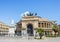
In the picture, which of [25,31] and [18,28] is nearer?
A: [25,31]

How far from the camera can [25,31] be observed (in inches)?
2975

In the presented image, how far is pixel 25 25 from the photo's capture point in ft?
249

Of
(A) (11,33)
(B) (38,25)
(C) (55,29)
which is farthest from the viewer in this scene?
(B) (38,25)

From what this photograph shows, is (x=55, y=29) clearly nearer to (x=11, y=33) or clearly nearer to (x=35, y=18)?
(x=35, y=18)

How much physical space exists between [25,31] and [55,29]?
12.5m

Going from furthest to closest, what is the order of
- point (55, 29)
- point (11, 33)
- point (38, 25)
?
point (38, 25) → point (55, 29) → point (11, 33)

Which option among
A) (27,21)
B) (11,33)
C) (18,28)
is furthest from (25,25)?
(11,33)

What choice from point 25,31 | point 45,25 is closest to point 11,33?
point 25,31

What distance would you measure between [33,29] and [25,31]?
11.3 ft

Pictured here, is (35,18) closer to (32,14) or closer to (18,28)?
(32,14)

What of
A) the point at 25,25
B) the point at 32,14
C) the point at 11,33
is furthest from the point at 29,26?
the point at 11,33

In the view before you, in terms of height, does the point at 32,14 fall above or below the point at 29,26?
above

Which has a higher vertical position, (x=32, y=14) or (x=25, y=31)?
(x=32, y=14)

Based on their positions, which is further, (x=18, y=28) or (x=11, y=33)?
(x=18, y=28)
